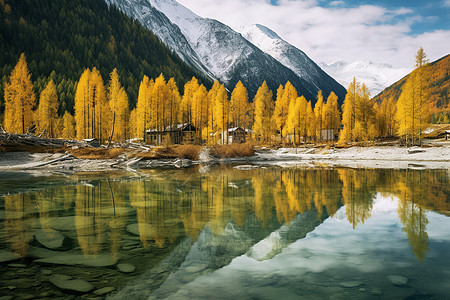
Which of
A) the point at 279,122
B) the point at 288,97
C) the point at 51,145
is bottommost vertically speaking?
the point at 51,145

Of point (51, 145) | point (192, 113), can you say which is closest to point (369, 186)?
point (51, 145)

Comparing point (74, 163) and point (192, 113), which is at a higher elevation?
point (192, 113)

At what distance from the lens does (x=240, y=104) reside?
5691 cm

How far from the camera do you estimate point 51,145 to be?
29.8 metres

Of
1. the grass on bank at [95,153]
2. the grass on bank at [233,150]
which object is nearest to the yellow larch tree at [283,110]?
the grass on bank at [233,150]

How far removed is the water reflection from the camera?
22.3 ft

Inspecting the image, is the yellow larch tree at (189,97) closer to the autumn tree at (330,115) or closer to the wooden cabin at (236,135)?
the wooden cabin at (236,135)

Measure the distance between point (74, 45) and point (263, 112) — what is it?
4151 inches

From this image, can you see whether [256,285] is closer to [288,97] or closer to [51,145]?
[51,145]

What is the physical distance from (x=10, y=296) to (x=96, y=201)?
748cm

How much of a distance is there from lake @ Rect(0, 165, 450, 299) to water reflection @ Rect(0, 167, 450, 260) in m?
0.05

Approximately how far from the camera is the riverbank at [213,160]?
2489cm

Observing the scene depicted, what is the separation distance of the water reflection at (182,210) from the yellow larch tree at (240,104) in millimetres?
43283

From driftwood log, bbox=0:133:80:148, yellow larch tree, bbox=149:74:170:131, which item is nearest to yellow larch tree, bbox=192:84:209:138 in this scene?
yellow larch tree, bbox=149:74:170:131
